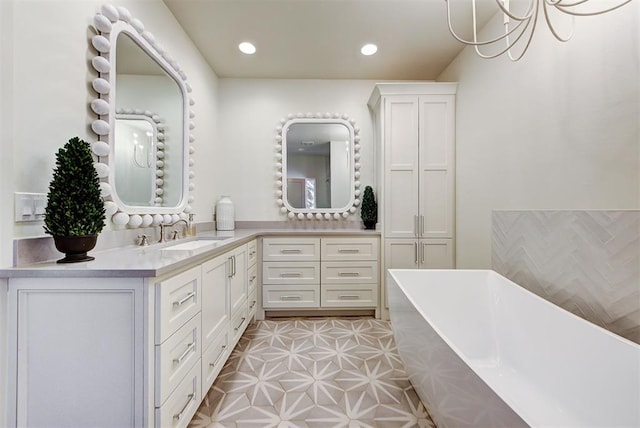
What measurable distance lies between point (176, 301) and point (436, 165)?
2460 millimetres

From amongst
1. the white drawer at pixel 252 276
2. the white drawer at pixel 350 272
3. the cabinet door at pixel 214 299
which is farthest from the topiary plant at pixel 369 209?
the cabinet door at pixel 214 299

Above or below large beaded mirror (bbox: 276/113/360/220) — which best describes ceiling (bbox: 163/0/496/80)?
above

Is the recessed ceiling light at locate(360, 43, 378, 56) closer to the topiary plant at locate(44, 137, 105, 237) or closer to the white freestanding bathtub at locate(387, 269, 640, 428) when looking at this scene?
the white freestanding bathtub at locate(387, 269, 640, 428)

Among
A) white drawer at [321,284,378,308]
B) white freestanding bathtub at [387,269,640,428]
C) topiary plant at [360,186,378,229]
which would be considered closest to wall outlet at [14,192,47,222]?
white freestanding bathtub at [387,269,640,428]

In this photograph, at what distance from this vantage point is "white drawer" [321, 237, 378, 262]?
273 cm

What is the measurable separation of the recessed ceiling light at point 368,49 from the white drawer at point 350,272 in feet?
6.55

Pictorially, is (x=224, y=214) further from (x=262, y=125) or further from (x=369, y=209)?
(x=369, y=209)

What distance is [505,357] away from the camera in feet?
5.12

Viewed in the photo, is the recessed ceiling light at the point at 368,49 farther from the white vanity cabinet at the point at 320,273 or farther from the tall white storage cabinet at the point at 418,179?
the white vanity cabinet at the point at 320,273

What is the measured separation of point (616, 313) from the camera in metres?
1.19

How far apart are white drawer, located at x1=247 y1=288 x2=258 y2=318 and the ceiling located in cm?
222

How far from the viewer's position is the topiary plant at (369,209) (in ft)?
9.80

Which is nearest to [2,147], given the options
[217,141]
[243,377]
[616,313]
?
[243,377]

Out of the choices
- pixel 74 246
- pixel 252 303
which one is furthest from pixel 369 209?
pixel 74 246
